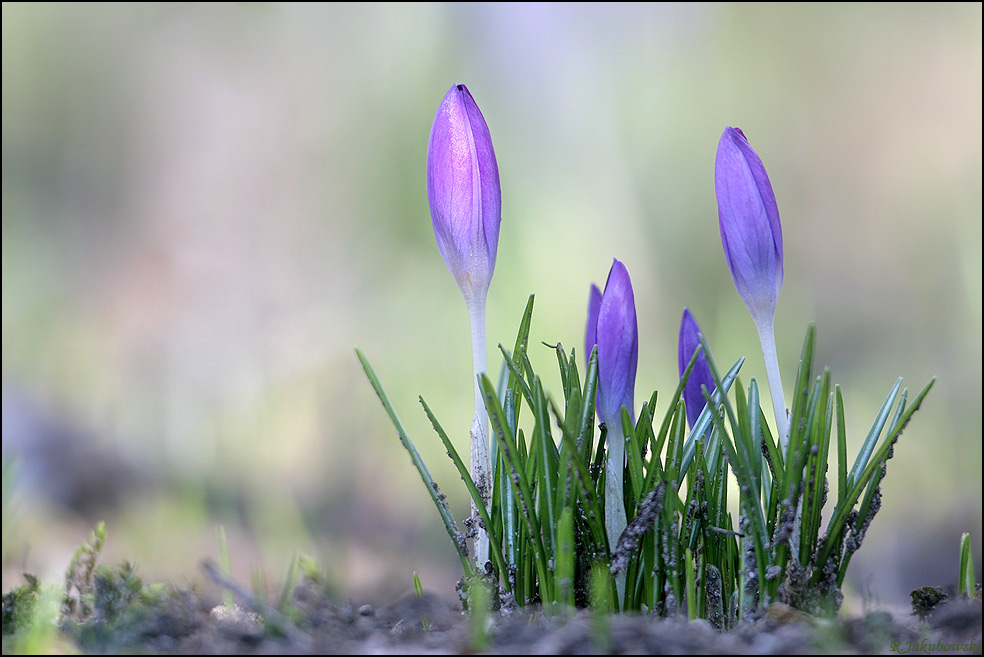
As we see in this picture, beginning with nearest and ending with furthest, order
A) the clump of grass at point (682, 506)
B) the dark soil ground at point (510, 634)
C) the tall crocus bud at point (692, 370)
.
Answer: the dark soil ground at point (510, 634) → the clump of grass at point (682, 506) → the tall crocus bud at point (692, 370)

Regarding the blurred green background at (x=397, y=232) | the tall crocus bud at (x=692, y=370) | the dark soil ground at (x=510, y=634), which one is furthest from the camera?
the blurred green background at (x=397, y=232)

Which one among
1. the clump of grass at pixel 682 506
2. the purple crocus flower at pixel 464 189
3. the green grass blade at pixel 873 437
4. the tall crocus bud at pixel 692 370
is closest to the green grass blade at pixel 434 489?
the clump of grass at pixel 682 506

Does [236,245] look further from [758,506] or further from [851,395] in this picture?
[758,506]

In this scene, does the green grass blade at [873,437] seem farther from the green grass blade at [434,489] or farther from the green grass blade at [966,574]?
the green grass blade at [434,489]

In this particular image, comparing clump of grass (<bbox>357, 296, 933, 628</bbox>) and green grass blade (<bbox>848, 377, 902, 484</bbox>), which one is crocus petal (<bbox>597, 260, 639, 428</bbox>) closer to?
clump of grass (<bbox>357, 296, 933, 628</bbox>)

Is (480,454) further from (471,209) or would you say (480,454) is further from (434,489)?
(471,209)

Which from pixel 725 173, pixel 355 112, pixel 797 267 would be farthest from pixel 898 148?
pixel 725 173

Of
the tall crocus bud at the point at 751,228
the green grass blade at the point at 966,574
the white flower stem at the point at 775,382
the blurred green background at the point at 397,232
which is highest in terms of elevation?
the blurred green background at the point at 397,232

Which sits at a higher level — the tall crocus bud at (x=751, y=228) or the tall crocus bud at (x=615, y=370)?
the tall crocus bud at (x=751, y=228)
